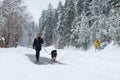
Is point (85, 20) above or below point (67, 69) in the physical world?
above

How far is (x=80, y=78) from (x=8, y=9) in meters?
36.3

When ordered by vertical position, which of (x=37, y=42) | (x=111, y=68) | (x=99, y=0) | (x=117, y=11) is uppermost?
(x=99, y=0)

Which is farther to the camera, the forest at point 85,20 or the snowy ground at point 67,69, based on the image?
the forest at point 85,20

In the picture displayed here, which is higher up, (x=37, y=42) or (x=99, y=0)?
(x=99, y=0)

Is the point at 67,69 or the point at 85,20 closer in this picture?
the point at 67,69

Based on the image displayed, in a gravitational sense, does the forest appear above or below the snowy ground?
above

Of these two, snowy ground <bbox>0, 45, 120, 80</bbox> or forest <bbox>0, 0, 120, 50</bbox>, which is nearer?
snowy ground <bbox>0, 45, 120, 80</bbox>

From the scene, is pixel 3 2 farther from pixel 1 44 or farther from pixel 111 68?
pixel 111 68

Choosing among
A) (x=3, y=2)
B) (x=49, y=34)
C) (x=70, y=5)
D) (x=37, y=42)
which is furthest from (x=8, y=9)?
(x=49, y=34)

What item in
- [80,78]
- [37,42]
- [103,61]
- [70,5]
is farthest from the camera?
[70,5]

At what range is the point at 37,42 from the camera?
62.0 feet

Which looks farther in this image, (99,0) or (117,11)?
(99,0)

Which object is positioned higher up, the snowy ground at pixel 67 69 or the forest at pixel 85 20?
the forest at pixel 85 20

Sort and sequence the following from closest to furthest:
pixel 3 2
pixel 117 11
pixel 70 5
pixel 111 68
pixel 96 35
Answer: pixel 111 68
pixel 117 11
pixel 96 35
pixel 3 2
pixel 70 5
